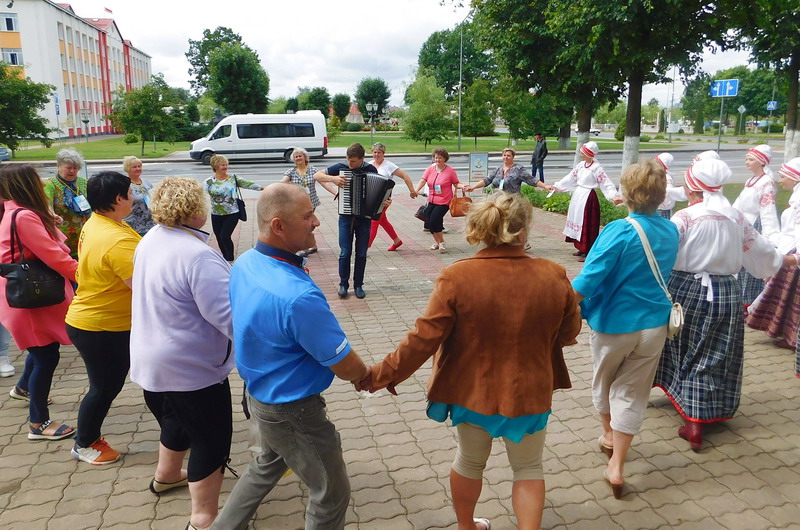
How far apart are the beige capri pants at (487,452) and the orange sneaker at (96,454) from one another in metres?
2.37

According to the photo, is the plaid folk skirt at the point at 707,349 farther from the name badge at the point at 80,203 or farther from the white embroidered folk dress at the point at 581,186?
the name badge at the point at 80,203

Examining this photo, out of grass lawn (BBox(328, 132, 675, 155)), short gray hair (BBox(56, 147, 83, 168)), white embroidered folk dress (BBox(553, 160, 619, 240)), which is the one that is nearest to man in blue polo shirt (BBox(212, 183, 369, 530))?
short gray hair (BBox(56, 147, 83, 168))

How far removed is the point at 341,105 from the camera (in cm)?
7894

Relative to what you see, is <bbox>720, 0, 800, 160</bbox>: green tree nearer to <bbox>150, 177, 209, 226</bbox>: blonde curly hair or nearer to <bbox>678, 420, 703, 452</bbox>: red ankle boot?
<bbox>678, 420, 703, 452</bbox>: red ankle boot

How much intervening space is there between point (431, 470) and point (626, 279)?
1.67 metres

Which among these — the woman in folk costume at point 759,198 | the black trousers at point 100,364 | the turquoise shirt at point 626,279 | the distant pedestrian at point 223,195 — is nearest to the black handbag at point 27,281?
the black trousers at point 100,364

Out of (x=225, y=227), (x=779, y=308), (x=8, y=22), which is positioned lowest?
(x=779, y=308)

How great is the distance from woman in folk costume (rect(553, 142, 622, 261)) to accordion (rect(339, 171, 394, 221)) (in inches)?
128

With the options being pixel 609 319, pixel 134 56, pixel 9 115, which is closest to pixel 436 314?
pixel 609 319

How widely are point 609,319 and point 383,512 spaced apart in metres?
1.66

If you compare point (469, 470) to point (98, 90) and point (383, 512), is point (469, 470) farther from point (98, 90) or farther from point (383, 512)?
point (98, 90)

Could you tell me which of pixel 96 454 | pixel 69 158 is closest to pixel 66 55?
pixel 69 158

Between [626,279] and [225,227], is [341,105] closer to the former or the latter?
[225,227]

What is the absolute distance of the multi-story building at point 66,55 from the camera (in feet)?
163
